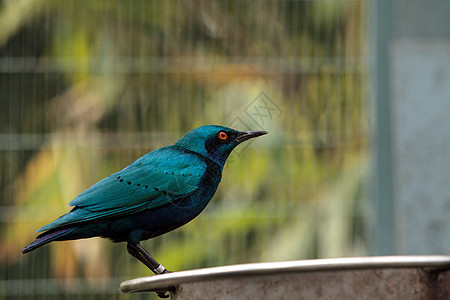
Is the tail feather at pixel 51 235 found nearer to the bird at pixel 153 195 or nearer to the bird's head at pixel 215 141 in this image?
the bird at pixel 153 195

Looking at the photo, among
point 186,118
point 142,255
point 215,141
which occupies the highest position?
point 186,118

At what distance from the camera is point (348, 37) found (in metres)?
3.54

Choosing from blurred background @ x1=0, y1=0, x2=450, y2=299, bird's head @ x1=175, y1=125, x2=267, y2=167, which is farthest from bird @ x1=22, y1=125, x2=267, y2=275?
blurred background @ x1=0, y1=0, x2=450, y2=299

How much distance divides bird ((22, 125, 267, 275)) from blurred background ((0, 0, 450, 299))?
2208mm

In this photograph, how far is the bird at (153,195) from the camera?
85 centimetres

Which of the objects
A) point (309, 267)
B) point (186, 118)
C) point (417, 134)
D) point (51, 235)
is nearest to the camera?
point (309, 267)

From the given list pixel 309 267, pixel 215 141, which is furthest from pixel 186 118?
pixel 309 267

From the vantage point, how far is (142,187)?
2.89ft

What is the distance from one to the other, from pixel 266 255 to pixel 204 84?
30.7 inches

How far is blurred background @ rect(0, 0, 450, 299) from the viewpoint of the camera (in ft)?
10.4

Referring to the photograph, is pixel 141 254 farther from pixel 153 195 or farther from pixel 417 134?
pixel 417 134

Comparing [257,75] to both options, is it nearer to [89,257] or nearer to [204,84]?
[204,84]

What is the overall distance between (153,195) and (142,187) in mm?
15

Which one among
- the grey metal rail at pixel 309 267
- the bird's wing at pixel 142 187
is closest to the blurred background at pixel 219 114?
the bird's wing at pixel 142 187
